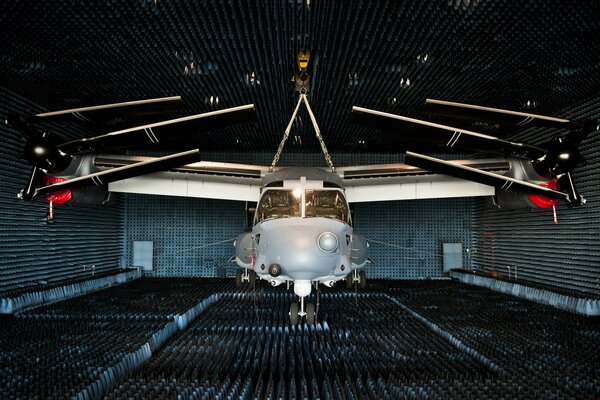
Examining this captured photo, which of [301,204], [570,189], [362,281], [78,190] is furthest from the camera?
[362,281]

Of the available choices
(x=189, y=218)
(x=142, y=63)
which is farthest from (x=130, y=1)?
(x=189, y=218)

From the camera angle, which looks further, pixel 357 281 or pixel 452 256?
pixel 452 256

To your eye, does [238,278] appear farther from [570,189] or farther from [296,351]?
[570,189]

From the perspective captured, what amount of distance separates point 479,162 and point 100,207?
1113 centimetres

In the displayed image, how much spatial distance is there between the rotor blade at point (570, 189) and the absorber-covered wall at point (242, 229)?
6.79 m

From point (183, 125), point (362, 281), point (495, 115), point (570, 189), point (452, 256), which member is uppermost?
point (495, 115)

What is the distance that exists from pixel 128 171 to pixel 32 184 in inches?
89.2

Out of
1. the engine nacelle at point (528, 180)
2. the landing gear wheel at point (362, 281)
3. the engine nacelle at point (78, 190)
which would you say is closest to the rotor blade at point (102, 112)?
the engine nacelle at point (78, 190)

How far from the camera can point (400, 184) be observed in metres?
10.6

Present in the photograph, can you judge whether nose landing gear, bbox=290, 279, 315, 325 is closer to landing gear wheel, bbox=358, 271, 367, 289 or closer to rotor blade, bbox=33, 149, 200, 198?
rotor blade, bbox=33, 149, 200, 198

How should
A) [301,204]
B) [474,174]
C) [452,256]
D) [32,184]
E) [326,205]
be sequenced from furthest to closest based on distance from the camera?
[452,256] → [32,184] → [326,205] → [301,204] → [474,174]

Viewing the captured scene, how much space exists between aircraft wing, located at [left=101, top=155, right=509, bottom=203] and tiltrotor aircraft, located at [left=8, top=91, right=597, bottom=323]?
0.20 meters

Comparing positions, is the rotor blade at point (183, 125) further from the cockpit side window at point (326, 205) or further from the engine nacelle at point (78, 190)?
the cockpit side window at point (326, 205)

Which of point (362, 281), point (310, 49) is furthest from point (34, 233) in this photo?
point (362, 281)
